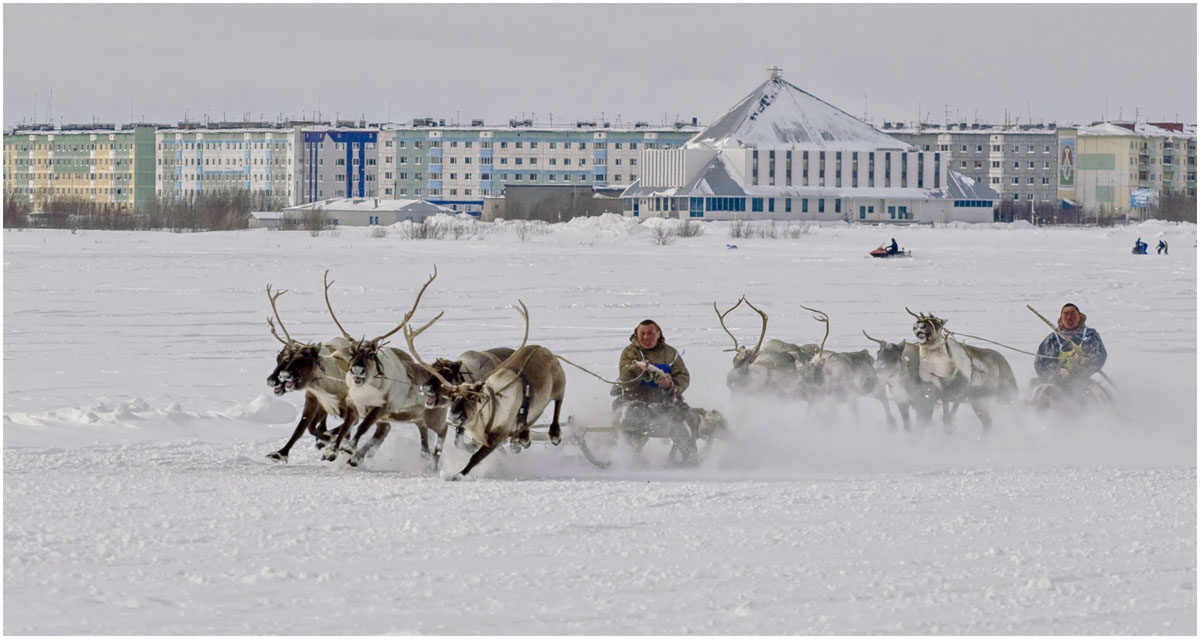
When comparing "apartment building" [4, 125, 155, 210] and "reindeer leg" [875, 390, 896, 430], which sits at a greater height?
"apartment building" [4, 125, 155, 210]

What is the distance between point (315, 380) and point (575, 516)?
179 cm

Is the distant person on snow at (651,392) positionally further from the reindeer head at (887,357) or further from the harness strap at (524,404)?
the reindeer head at (887,357)

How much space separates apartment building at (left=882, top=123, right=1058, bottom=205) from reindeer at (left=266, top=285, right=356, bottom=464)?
144869 mm

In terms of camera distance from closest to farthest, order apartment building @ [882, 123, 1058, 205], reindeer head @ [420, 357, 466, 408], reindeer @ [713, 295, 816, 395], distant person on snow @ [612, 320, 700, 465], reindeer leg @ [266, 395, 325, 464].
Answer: reindeer head @ [420, 357, 466, 408] → reindeer leg @ [266, 395, 325, 464] → distant person on snow @ [612, 320, 700, 465] → reindeer @ [713, 295, 816, 395] → apartment building @ [882, 123, 1058, 205]

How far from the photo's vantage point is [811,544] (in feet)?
27.4

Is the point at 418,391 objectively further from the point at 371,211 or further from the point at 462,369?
the point at 371,211

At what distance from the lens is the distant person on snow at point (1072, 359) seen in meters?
12.9

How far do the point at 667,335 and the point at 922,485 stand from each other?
10761 mm

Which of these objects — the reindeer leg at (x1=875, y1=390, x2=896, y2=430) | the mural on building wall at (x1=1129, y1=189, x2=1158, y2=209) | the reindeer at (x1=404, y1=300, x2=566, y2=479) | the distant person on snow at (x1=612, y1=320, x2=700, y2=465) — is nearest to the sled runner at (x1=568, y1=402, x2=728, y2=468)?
the distant person on snow at (x1=612, y1=320, x2=700, y2=465)

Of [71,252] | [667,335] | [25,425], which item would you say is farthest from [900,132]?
[25,425]

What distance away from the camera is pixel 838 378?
41.5ft

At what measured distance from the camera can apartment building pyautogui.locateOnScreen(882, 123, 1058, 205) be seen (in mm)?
153250

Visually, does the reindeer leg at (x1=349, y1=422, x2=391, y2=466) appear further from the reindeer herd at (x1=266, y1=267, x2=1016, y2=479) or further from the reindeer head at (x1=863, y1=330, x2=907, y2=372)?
the reindeer head at (x1=863, y1=330, x2=907, y2=372)

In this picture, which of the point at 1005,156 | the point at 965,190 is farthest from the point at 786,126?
the point at 1005,156
